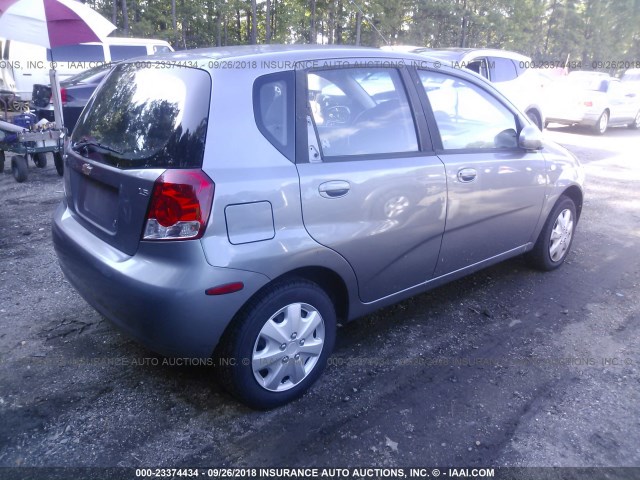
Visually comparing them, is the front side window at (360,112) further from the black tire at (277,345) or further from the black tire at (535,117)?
the black tire at (535,117)

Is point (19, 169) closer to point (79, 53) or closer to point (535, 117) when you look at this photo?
point (79, 53)

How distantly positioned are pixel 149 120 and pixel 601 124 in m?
14.2

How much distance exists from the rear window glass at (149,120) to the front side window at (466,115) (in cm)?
152

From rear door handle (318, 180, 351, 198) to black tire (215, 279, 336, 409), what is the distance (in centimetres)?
45

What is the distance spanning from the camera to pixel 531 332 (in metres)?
A: 3.58

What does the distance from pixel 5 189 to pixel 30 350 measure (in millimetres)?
4426

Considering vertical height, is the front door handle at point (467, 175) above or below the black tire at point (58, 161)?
above

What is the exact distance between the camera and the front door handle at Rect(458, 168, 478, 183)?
10.8ft

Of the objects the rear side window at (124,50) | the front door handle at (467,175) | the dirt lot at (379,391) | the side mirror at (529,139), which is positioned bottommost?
the dirt lot at (379,391)

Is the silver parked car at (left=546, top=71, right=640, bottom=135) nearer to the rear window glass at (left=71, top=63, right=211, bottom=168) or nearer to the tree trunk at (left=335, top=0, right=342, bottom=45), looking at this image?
the rear window glass at (left=71, top=63, right=211, bottom=168)

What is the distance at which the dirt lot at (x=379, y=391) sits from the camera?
2.43m

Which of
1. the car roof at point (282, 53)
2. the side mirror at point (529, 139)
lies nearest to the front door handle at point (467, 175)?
the side mirror at point (529, 139)

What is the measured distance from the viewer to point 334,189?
2.63 metres

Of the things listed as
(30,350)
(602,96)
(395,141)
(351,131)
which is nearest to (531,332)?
(395,141)
